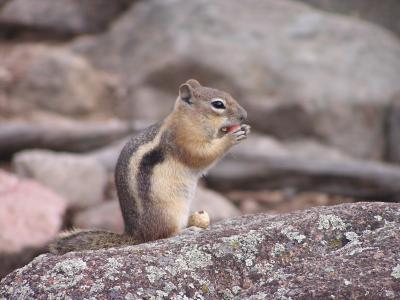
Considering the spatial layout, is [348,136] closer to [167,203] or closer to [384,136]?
[384,136]

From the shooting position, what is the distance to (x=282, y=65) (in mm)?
15594

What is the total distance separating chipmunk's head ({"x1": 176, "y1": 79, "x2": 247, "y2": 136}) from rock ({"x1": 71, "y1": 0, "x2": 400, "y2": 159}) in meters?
8.71

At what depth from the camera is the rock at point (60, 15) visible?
56.9 ft

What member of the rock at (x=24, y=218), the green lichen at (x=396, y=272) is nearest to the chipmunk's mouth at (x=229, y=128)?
the green lichen at (x=396, y=272)

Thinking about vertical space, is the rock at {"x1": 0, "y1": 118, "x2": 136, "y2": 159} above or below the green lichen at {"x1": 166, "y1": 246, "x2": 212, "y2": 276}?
below

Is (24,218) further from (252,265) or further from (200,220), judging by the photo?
(252,265)

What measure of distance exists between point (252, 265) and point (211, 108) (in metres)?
2.87

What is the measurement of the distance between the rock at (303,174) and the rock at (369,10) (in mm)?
4537

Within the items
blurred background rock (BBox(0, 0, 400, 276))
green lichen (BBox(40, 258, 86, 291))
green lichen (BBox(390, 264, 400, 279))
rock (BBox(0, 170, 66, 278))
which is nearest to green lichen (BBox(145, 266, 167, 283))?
green lichen (BBox(40, 258, 86, 291))

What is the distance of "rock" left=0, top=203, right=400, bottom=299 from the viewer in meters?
3.35

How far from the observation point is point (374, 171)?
1384 centimetres

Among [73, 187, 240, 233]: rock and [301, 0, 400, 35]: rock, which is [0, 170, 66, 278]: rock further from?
[301, 0, 400, 35]: rock

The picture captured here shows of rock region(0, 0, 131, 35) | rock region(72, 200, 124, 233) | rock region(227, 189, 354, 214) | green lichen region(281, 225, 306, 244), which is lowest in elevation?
rock region(72, 200, 124, 233)

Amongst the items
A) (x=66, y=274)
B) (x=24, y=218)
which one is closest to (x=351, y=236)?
(x=66, y=274)
